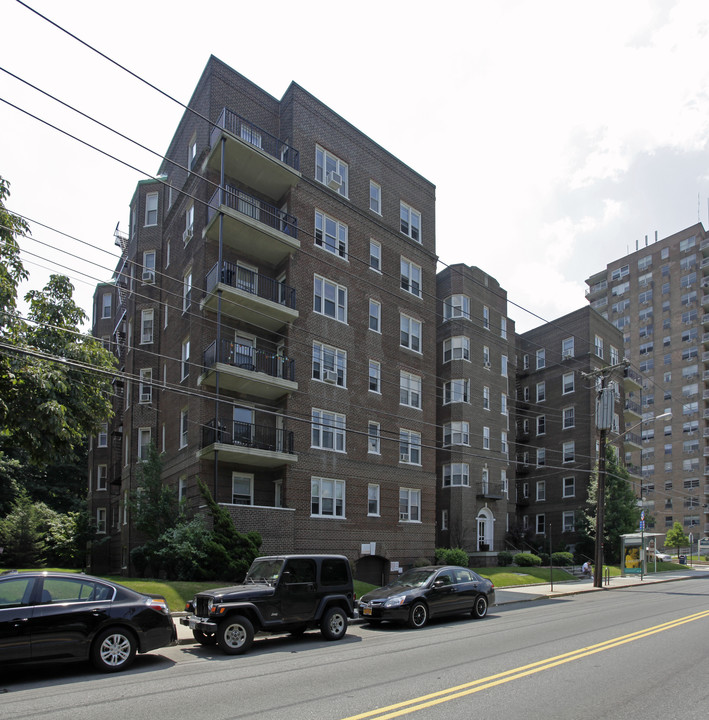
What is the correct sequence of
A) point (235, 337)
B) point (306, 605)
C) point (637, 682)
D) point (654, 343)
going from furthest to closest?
point (654, 343) < point (235, 337) < point (306, 605) < point (637, 682)

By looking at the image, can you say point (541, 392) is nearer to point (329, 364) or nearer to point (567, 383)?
point (567, 383)

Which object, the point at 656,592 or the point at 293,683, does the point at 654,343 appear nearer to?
the point at 656,592

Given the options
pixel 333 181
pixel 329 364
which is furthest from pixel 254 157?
pixel 329 364

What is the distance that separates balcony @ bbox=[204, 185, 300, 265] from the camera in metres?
24.3

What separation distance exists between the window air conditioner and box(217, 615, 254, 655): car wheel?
68.5ft

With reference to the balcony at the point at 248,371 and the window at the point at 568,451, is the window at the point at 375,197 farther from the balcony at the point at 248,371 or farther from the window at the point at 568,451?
the window at the point at 568,451

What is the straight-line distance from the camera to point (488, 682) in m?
8.86

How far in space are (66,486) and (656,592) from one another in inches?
1625

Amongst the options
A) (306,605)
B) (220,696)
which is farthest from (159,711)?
(306,605)

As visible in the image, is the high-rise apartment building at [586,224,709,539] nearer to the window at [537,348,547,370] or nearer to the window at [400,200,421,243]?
the window at [537,348,547,370]

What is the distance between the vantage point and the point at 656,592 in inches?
1034

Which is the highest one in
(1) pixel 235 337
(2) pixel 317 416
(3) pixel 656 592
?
(1) pixel 235 337

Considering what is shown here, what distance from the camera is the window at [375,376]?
2911cm

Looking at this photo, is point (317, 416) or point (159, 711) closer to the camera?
point (159, 711)
